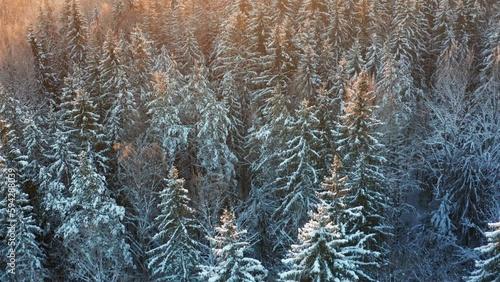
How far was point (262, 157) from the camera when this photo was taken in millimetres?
28688

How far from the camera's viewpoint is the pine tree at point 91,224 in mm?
23172

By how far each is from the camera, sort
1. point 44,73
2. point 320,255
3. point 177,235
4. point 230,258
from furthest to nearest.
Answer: point 44,73, point 177,235, point 230,258, point 320,255

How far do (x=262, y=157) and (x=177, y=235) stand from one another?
8522 mm

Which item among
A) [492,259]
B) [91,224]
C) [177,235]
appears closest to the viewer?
[492,259]

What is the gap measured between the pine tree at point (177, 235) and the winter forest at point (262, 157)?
0.33 ft

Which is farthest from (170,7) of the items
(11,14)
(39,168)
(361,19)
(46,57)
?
(11,14)

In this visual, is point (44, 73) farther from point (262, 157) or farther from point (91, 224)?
point (262, 157)

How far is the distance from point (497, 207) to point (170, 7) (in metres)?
34.9

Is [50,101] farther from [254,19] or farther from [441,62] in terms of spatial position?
[441,62]

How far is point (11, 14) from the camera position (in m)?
72.1

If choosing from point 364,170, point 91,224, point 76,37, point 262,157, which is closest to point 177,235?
point 91,224

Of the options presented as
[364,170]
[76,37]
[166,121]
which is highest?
[76,37]

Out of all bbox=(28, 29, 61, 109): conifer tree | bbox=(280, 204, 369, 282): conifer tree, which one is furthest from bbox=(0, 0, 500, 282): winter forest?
bbox=(28, 29, 61, 109): conifer tree

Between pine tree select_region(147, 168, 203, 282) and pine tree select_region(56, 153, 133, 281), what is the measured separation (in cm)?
276
